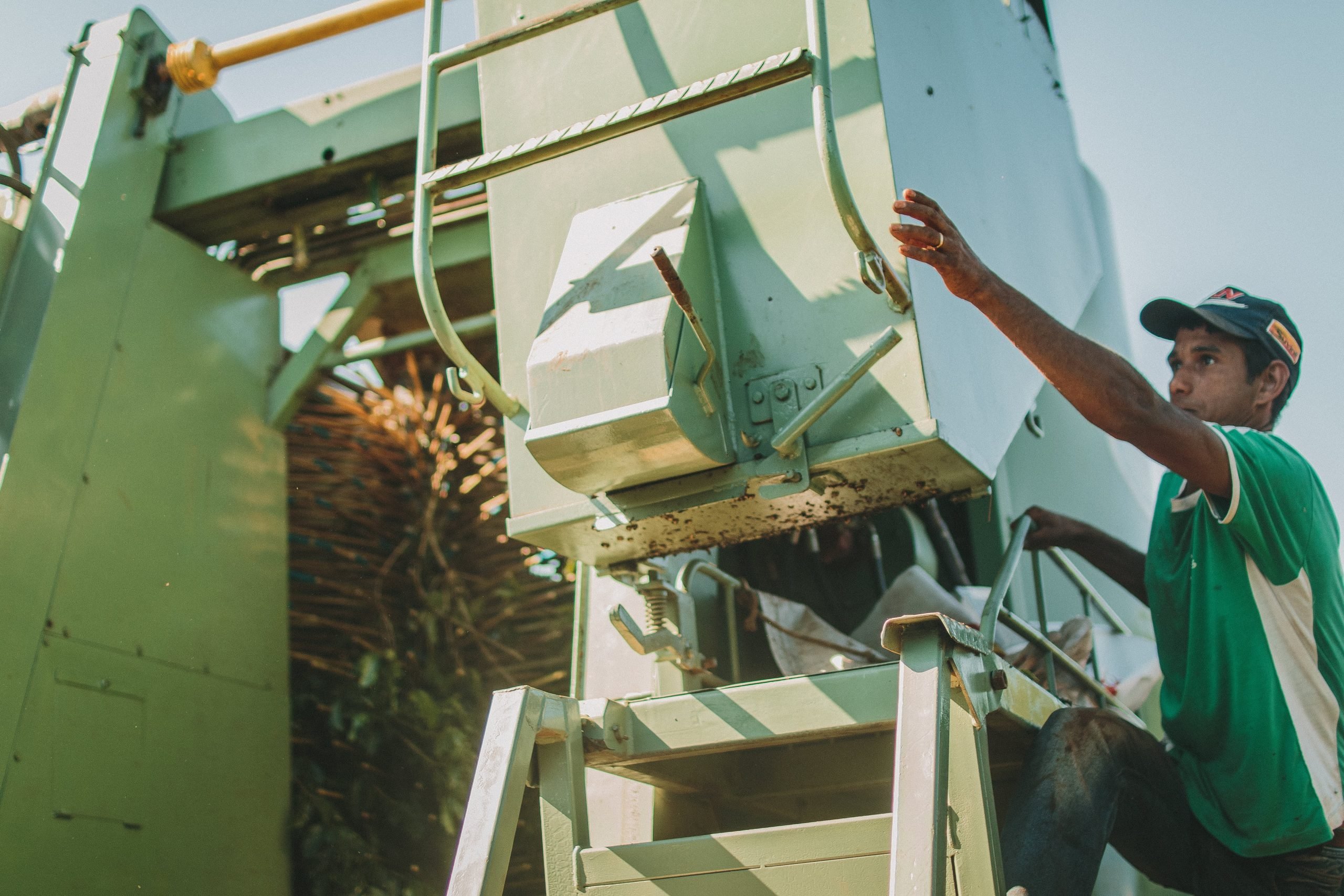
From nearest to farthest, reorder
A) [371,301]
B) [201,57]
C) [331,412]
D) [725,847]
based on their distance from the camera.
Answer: [725,847]
[201,57]
[371,301]
[331,412]

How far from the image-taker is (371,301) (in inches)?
188

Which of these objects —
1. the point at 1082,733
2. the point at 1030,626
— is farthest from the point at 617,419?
the point at 1030,626

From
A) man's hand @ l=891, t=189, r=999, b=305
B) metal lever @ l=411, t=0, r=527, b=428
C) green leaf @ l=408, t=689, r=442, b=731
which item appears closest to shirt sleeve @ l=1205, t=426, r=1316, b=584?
man's hand @ l=891, t=189, r=999, b=305

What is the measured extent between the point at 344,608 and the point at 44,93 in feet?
7.30

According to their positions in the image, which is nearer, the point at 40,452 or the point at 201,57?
the point at 40,452

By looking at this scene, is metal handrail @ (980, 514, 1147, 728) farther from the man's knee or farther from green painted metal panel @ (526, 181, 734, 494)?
green painted metal panel @ (526, 181, 734, 494)

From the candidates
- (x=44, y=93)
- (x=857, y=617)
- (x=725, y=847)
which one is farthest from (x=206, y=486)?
(x=725, y=847)

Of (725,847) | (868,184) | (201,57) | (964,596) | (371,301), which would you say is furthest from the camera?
(371,301)

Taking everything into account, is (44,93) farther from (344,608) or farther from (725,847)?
(725,847)

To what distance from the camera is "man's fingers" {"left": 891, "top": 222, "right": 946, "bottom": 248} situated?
2.16 m

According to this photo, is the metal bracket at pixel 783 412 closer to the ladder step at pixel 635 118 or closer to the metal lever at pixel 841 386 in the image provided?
the metal lever at pixel 841 386

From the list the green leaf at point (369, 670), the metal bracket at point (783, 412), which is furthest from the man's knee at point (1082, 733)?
the green leaf at point (369, 670)

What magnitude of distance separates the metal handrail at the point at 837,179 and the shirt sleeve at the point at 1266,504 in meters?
0.71

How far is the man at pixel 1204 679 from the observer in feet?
7.37
